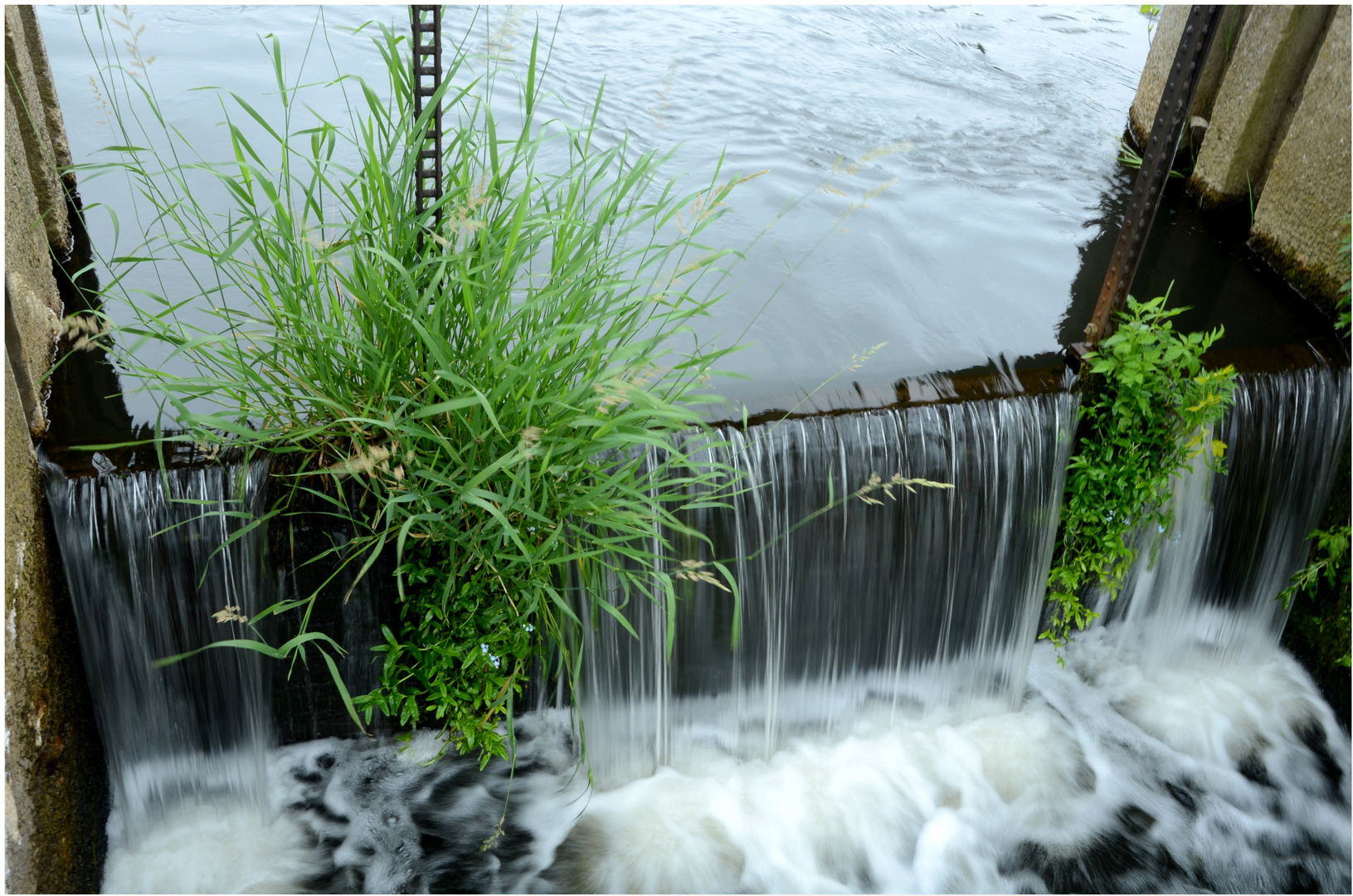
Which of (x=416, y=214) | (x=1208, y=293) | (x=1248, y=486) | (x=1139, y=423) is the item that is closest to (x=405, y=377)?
(x=416, y=214)

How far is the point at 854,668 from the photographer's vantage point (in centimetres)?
360

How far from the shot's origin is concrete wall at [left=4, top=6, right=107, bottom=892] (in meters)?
2.31

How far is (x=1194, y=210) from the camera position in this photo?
4949mm

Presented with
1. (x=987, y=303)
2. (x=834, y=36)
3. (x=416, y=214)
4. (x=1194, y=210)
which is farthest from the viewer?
(x=834, y=36)

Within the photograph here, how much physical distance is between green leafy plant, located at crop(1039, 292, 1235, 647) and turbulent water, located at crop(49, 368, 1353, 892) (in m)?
0.10

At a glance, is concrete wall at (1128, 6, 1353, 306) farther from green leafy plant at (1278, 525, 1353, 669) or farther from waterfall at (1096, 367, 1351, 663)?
green leafy plant at (1278, 525, 1353, 669)

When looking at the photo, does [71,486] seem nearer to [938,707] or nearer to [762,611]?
[762,611]

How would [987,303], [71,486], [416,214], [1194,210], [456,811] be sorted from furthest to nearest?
[1194,210], [987,303], [456,811], [71,486], [416,214]

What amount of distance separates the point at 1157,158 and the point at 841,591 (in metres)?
1.81

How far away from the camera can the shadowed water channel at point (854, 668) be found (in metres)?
2.95

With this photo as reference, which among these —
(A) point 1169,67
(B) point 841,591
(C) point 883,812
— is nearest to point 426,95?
(B) point 841,591

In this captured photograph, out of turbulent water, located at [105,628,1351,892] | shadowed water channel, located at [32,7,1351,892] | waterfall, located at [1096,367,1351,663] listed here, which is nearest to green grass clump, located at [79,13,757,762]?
shadowed water channel, located at [32,7,1351,892]

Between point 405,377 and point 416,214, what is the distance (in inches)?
15.6

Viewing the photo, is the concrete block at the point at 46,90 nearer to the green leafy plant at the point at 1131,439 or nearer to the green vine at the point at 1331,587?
the green leafy plant at the point at 1131,439
